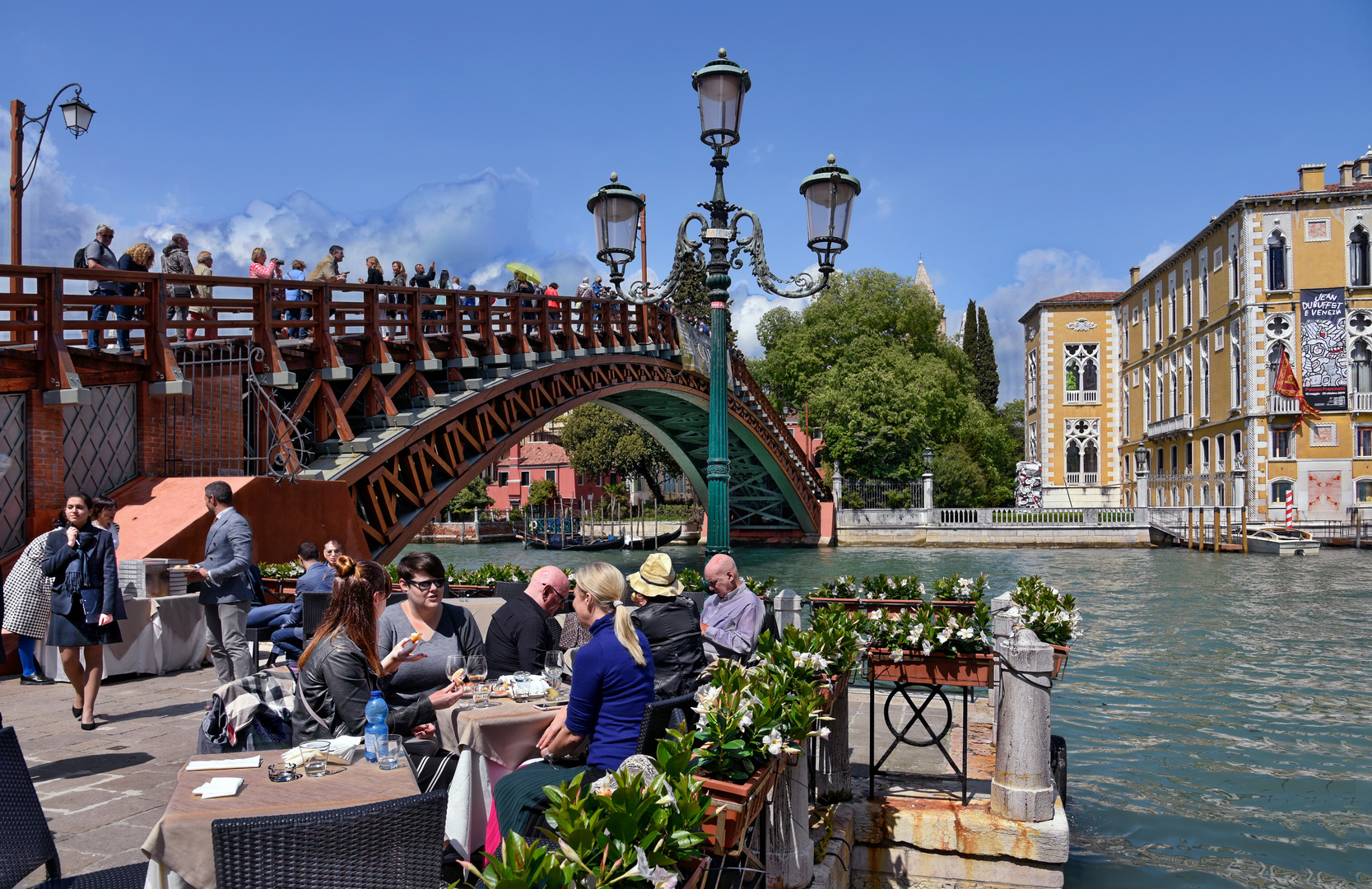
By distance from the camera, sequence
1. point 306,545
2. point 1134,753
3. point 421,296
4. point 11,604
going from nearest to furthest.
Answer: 1. point 11,604
2. point 306,545
3. point 1134,753
4. point 421,296

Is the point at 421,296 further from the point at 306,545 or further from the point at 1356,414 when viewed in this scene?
the point at 1356,414

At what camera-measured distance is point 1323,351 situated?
3341 cm

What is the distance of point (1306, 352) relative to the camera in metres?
33.5

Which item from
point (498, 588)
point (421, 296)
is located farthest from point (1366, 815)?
point (421, 296)

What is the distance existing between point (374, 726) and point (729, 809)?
45.4 inches

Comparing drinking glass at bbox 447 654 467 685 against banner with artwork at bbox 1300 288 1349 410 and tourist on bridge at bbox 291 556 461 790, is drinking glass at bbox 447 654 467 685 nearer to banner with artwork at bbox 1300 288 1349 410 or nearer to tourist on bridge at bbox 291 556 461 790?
tourist on bridge at bbox 291 556 461 790

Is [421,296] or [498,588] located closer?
[498,588]

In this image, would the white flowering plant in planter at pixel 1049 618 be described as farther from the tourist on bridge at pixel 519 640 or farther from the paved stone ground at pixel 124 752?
the tourist on bridge at pixel 519 640

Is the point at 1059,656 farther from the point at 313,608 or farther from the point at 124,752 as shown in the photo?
the point at 124,752

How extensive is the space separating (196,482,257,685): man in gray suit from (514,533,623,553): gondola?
113 ft

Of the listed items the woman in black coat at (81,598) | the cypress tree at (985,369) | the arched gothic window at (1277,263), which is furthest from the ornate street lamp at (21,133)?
the cypress tree at (985,369)

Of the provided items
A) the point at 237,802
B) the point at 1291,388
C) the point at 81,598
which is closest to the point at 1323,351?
the point at 1291,388

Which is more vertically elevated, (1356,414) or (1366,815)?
(1356,414)

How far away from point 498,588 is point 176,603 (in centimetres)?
244
